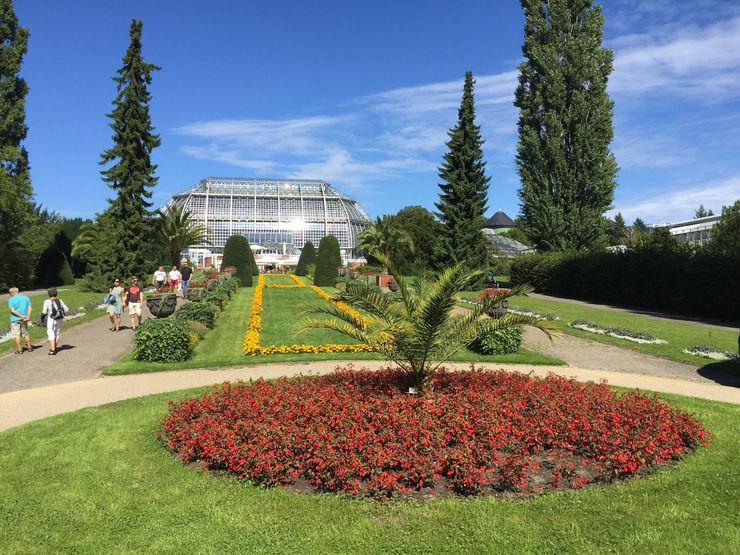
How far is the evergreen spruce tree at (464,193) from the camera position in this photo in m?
33.7

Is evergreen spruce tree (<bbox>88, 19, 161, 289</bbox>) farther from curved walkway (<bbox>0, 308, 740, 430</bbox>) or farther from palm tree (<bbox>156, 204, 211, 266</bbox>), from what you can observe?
curved walkway (<bbox>0, 308, 740, 430</bbox>)

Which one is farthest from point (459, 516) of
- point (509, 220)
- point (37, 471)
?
point (509, 220)

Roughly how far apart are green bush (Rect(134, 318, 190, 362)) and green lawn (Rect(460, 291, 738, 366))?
39.3 feet

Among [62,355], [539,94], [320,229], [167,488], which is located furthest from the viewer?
[320,229]

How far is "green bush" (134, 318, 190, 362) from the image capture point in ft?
38.0

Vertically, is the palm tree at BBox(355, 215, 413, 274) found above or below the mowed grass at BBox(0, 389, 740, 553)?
above

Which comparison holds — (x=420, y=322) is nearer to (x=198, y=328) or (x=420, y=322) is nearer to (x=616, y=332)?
(x=198, y=328)

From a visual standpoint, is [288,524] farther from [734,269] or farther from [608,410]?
[734,269]

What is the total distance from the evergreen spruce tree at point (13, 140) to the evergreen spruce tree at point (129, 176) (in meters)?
4.76

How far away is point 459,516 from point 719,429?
4.71 meters

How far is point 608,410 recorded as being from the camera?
6.70 metres

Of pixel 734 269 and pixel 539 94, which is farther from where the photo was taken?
pixel 539 94

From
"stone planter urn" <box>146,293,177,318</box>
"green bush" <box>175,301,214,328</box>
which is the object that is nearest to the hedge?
"green bush" <box>175,301,214,328</box>

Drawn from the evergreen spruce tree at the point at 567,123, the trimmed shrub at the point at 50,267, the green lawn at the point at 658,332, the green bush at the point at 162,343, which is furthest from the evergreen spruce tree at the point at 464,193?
the trimmed shrub at the point at 50,267
